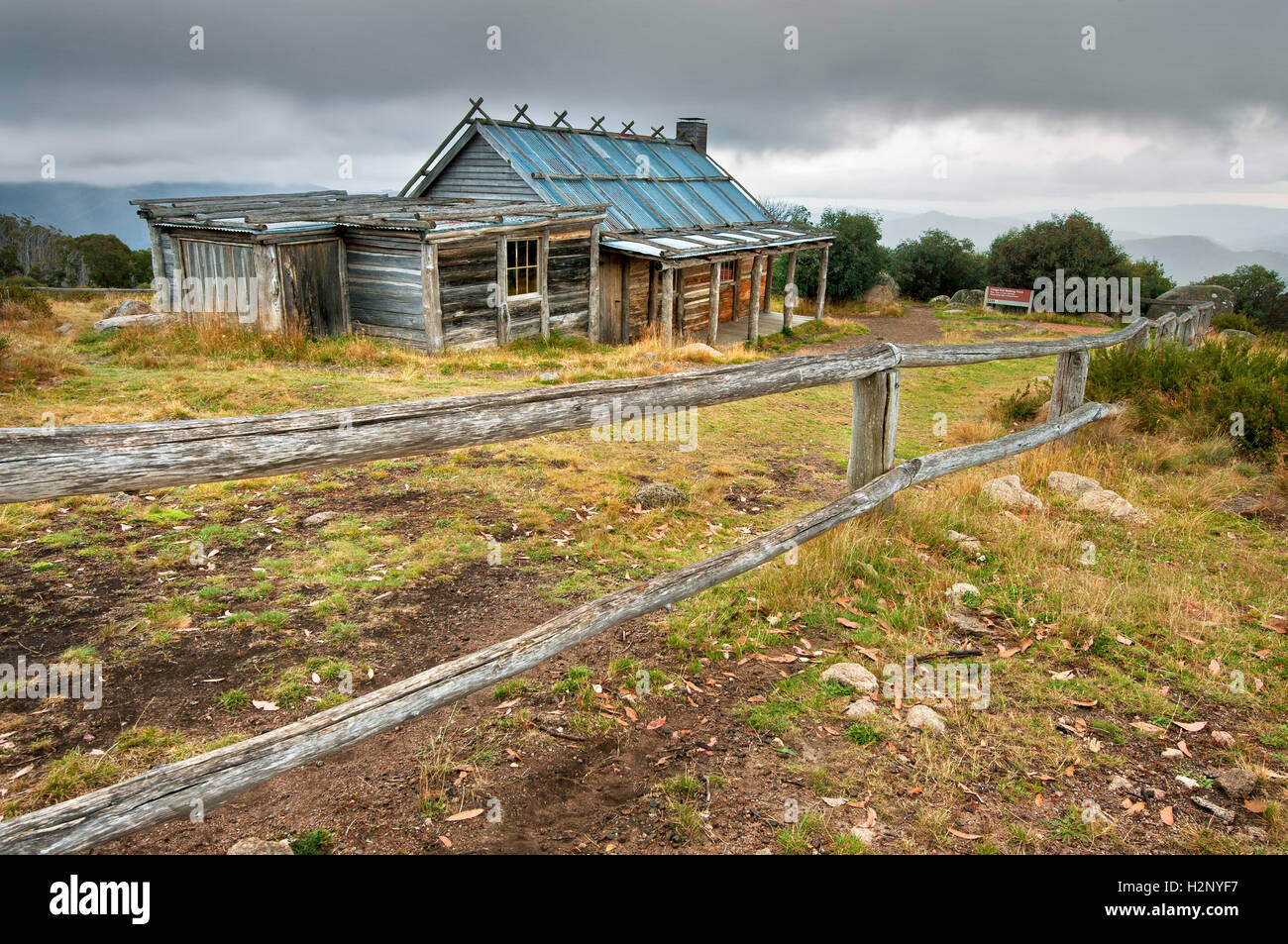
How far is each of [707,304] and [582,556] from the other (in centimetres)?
1879

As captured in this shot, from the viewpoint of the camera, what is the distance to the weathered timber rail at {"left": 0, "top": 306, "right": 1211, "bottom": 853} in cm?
224

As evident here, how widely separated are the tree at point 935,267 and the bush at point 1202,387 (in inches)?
1034

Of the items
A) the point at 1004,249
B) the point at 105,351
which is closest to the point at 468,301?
the point at 105,351

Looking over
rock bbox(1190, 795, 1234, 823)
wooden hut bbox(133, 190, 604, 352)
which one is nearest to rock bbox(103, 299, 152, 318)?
wooden hut bbox(133, 190, 604, 352)

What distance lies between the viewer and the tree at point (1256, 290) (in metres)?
27.5

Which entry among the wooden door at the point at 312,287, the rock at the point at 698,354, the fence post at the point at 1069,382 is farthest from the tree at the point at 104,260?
the fence post at the point at 1069,382

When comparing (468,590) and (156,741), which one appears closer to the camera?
(156,741)

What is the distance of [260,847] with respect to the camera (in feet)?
9.14

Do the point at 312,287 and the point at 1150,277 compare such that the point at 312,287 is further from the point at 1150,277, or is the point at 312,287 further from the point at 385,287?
the point at 1150,277

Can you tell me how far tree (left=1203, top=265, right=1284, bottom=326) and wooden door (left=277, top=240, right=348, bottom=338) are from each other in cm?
2932

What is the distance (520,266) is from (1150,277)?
28.8 meters

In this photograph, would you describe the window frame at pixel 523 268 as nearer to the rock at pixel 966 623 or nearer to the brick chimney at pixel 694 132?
the brick chimney at pixel 694 132

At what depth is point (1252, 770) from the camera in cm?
324
